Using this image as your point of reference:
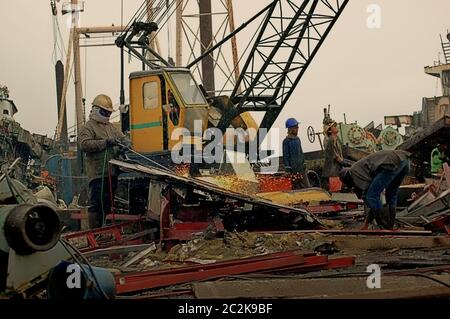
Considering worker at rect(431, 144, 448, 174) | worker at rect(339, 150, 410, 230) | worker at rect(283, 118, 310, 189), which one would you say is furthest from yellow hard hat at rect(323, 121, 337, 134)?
worker at rect(431, 144, 448, 174)

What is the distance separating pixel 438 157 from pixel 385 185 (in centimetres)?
539

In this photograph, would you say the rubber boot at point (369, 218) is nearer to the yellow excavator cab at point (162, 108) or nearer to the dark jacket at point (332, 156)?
the dark jacket at point (332, 156)

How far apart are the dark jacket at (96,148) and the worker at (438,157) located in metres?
6.94

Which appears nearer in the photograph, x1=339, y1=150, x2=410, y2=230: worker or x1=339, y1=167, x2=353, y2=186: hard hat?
x1=339, y1=150, x2=410, y2=230: worker

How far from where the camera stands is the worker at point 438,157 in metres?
13.6

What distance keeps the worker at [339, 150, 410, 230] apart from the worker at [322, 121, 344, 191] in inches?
93.5

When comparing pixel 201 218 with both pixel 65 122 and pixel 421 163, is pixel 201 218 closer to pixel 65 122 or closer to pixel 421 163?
pixel 421 163

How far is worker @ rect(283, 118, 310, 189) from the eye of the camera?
1207 centimetres

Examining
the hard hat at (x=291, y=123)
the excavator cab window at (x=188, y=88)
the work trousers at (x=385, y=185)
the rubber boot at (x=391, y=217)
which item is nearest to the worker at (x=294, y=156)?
the hard hat at (x=291, y=123)

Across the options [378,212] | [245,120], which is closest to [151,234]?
[378,212]

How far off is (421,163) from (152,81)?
6.04 meters

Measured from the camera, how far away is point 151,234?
8516 mm

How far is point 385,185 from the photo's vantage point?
Result: 8.77m

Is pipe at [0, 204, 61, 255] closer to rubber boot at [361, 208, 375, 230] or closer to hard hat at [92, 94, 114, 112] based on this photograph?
rubber boot at [361, 208, 375, 230]
